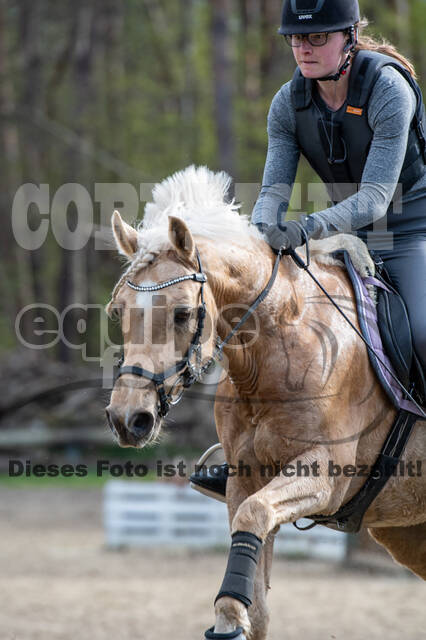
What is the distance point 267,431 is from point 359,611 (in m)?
4.69

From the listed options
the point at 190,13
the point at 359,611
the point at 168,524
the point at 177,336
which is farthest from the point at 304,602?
the point at 190,13

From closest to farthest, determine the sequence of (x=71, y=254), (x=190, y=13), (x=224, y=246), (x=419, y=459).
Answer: (x=224, y=246)
(x=419, y=459)
(x=71, y=254)
(x=190, y=13)

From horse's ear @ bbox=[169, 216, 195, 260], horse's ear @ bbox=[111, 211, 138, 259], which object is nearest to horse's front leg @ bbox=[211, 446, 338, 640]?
horse's ear @ bbox=[169, 216, 195, 260]

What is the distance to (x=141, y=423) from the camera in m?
2.98

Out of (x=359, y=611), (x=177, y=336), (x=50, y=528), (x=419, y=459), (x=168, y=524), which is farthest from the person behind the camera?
(x=50, y=528)

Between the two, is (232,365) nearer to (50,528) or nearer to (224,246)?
(224,246)

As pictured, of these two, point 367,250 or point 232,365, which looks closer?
point 232,365

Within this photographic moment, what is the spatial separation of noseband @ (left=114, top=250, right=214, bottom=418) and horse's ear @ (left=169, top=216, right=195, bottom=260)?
7 centimetres

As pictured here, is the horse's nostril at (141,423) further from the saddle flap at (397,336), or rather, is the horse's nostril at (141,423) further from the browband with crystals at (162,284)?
the saddle flap at (397,336)

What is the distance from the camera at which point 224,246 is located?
11.3 feet

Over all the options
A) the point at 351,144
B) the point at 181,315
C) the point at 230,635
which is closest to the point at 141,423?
the point at 181,315

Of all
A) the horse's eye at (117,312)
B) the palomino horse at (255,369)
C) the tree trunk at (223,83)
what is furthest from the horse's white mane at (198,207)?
the tree trunk at (223,83)

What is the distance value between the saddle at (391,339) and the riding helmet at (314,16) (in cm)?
102

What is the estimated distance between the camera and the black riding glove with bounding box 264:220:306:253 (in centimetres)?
357
